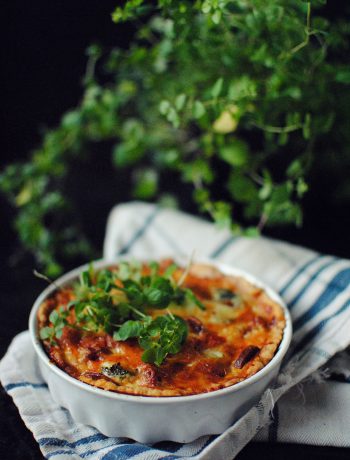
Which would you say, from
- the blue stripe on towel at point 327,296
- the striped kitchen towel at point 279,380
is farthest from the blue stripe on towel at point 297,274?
the blue stripe on towel at point 327,296

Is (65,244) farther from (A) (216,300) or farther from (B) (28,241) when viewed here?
(A) (216,300)

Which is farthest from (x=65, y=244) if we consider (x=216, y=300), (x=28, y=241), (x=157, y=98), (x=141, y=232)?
(x=216, y=300)

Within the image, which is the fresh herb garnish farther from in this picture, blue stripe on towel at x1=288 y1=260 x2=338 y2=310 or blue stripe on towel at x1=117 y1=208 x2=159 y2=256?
blue stripe on towel at x1=117 y1=208 x2=159 y2=256

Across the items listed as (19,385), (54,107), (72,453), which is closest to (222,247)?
(19,385)

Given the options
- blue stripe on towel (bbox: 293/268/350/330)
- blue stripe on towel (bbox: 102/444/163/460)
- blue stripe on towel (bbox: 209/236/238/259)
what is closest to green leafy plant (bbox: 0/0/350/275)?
blue stripe on towel (bbox: 209/236/238/259)

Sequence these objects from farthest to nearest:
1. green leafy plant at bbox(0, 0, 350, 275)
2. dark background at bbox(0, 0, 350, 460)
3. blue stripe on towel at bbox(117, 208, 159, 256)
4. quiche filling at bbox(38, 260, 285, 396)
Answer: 1. dark background at bbox(0, 0, 350, 460)
2. blue stripe on towel at bbox(117, 208, 159, 256)
3. green leafy plant at bbox(0, 0, 350, 275)
4. quiche filling at bbox(38, 260, 285, 396)

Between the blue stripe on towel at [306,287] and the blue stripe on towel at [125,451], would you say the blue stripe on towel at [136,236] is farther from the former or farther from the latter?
the blue stripe on towel at [125,451]
